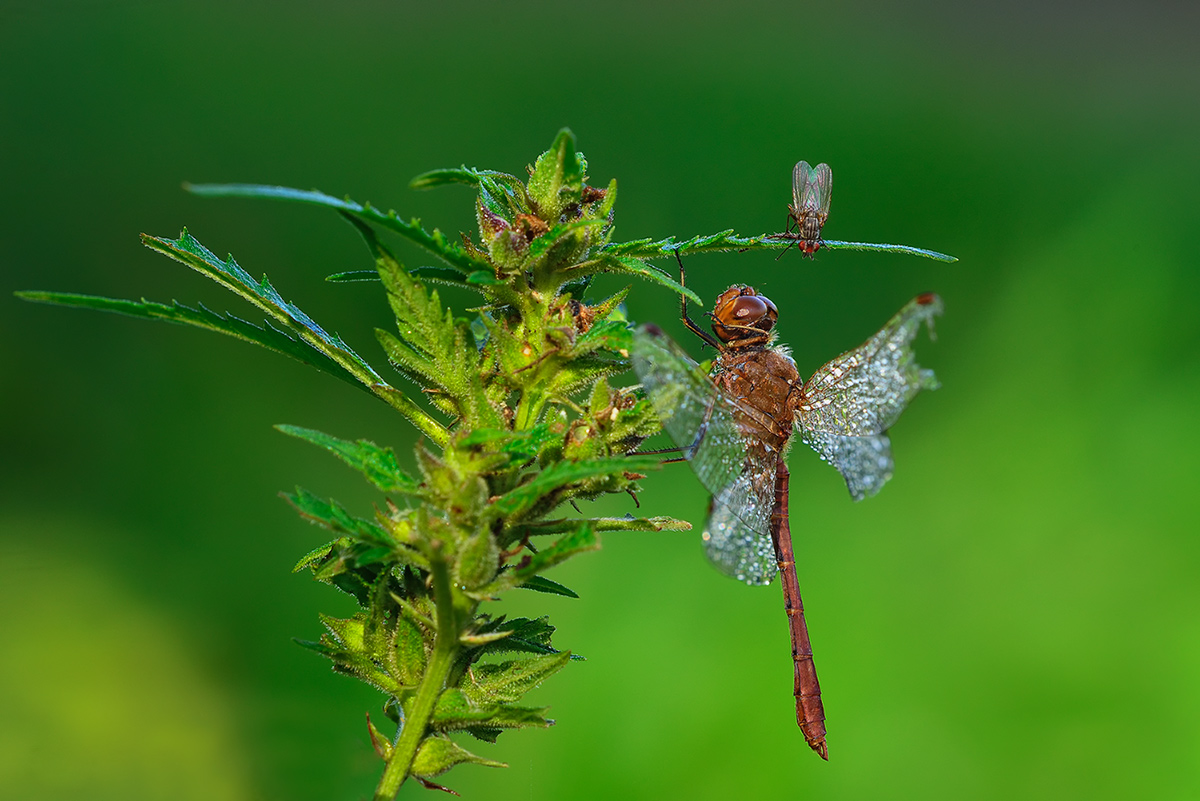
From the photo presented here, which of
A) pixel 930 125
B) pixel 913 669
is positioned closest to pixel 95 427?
pixel 913 669

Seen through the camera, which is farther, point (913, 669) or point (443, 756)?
point (913, 669)

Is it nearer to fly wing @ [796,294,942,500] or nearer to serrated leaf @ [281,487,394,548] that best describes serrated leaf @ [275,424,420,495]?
serrated leaf @ [281,487,394,548]

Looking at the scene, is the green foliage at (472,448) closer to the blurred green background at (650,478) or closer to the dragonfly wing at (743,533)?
the dragonfly wing at (743,533)

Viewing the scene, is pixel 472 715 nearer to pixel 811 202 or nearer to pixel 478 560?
pixel 478 560

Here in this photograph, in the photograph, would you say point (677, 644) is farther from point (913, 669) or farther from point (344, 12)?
point (344, 12)

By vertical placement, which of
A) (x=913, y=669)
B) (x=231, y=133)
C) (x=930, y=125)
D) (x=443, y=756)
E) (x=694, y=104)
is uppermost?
(x=930, y=125)

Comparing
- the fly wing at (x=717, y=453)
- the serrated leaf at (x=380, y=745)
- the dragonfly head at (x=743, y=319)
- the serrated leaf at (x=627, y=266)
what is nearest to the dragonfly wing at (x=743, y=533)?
the fly wing at (x=717, y=453)

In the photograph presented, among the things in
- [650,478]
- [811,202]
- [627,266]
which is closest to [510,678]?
[627,266]

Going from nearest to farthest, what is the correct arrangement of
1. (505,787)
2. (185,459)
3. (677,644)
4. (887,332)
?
1. (887,332)
2. (505,787)
3. (677,644)
4. (185,459)
